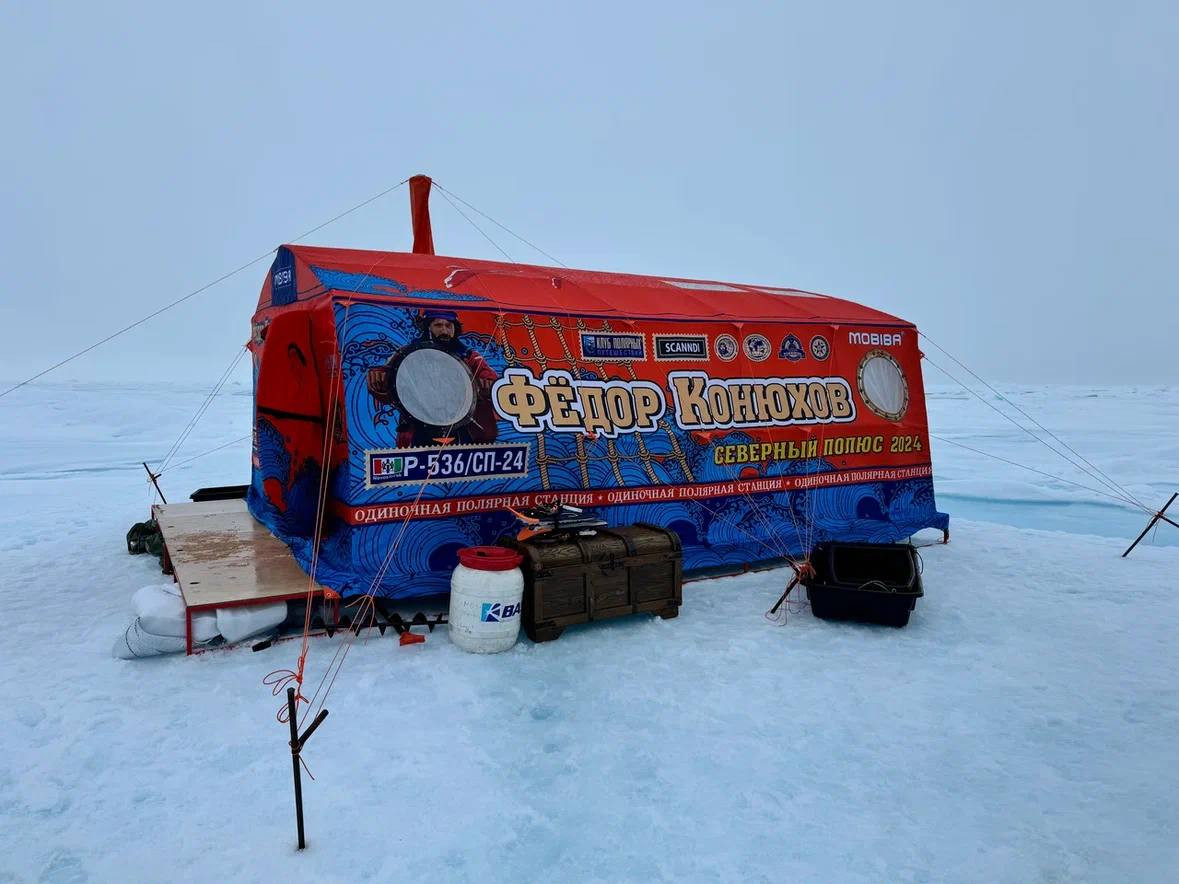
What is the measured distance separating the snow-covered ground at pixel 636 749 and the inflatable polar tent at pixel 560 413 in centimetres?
119

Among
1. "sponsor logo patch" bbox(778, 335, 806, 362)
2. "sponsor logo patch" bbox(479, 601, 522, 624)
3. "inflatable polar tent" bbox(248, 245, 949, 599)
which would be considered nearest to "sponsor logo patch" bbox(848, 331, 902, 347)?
"inflatable polar tent" bbox(248, 245, 949, 599)

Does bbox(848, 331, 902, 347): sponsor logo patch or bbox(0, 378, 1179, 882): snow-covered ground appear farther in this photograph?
bbox(848, 331, 902, 347): sponsor logo patch

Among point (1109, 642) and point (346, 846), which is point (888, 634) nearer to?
point (1109, 642)

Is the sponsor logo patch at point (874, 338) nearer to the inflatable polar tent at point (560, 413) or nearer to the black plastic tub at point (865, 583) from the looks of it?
the inflatable polar tent at point (560, 413)

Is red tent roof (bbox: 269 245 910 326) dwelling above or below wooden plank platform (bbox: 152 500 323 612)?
above

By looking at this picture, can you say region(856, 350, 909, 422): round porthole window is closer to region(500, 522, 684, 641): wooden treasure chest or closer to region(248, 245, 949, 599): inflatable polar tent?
region(248, 245, 949, 599): inflatable polar tent

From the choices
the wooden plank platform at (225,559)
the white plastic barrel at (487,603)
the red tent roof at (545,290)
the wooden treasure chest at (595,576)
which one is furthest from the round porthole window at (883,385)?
the wooden plank platform at (225,559)

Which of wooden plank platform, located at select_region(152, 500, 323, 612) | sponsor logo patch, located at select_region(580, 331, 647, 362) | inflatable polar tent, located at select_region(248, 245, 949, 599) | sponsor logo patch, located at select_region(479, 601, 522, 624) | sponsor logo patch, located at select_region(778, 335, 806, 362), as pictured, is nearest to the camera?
sponsor logo patch, located at select_region(479, 601, 522, 624)

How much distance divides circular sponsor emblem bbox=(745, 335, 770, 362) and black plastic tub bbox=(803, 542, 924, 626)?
241cm

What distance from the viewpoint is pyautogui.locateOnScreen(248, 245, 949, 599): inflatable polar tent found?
6535mm

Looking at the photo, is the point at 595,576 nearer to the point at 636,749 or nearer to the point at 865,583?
the point at 636,749

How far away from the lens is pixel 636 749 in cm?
457

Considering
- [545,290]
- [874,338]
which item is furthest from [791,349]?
[545,290]

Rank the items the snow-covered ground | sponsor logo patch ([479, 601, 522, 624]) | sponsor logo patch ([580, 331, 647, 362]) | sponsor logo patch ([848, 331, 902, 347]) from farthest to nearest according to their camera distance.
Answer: sponsor logo patch ([848, 331, 902, 347]), sponsor logo patch ([580, 331, 647, 362]), sponsor logo patch ([479, 601, 522, 624]), the snow-covered ground
